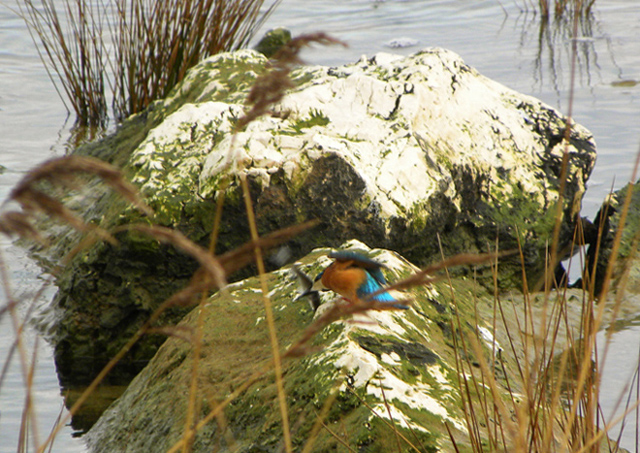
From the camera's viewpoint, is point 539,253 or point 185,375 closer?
point 185,375

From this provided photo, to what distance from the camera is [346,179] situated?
9.70 ft

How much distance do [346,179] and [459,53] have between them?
4.18 m

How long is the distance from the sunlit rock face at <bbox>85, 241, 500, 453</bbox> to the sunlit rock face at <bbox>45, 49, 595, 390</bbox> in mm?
472

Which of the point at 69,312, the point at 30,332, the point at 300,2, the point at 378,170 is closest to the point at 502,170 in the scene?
the point at 378,170

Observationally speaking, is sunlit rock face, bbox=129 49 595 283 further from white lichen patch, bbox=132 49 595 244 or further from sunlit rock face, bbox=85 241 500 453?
sunlit rock face, bbox=85 241 500 453

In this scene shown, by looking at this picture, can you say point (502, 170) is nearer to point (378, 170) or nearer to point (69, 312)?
point (378, 170)

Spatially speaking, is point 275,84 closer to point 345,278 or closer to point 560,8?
point 345,278

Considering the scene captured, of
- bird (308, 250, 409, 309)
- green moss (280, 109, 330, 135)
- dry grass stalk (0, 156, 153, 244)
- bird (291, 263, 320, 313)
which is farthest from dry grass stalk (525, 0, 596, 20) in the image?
dry grass stalk (0, 156, 153, 244)

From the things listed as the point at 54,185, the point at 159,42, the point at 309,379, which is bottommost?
the point at 309,379

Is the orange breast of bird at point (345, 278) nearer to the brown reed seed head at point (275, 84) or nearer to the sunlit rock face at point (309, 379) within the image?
the sunlit rock face at point (309, 379)

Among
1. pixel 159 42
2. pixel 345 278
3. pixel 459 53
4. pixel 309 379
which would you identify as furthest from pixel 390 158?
pixel 459 53

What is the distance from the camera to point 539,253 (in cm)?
350

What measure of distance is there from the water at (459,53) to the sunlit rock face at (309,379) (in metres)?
0.52

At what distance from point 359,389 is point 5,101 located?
509cm
